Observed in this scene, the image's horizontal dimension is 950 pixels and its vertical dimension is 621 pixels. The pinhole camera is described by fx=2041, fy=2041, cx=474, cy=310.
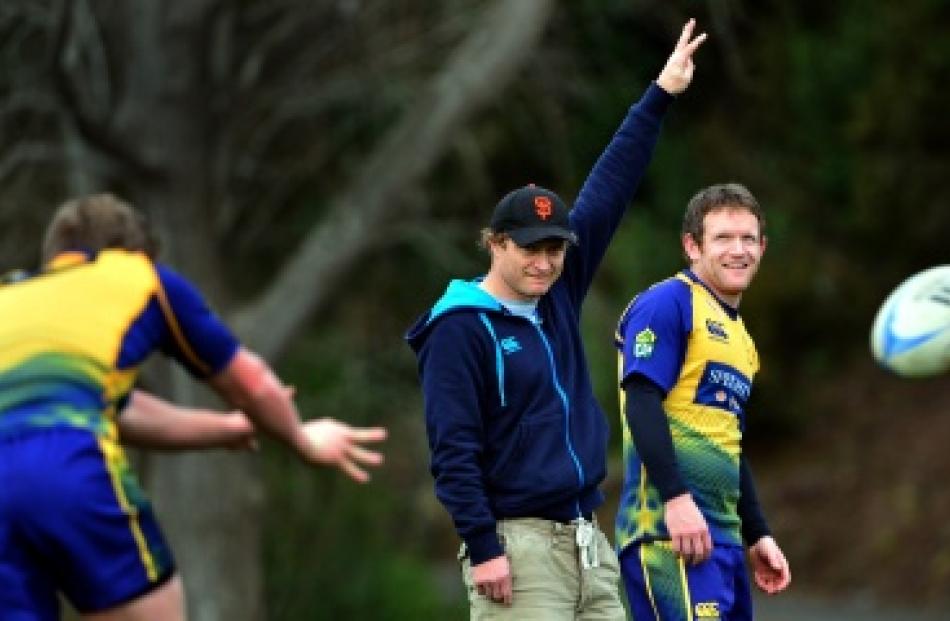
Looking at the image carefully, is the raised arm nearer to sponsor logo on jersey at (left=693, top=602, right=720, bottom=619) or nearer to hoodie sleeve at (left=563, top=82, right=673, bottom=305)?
hoodie sleeve at (left=563, top=82, right=673, bottom=305)

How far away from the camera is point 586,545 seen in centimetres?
629

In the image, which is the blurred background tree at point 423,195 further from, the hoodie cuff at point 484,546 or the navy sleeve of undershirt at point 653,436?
the hoodie cuff at point 484,546

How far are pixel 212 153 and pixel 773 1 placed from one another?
7.27 metres

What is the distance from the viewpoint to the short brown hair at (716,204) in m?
6.64

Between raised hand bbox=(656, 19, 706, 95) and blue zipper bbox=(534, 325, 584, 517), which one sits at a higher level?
raised hand bbox=(656, 19, 706, 95)

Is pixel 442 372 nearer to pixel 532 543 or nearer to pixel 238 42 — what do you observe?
pixel 532 543

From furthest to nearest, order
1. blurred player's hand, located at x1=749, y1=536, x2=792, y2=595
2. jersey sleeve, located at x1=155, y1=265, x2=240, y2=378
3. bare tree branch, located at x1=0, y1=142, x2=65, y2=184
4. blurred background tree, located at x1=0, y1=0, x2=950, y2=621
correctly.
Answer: bare tree branch, located at x1=0, y1=142, x2=65, y2=184, blurred background tree, located at x1=0, y1=0, x2=950, y2=621, blurred player's hand, located at x1=749, y1=536, x2=792, y2=595, jersey sleeve, located at x1=155, y1=265, x2=240, y2=378

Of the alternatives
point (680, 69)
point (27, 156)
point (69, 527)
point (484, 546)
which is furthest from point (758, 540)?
point (27, 156)

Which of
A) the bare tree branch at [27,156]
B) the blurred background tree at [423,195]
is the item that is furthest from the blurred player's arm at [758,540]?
the bare tree branch at [27,156]

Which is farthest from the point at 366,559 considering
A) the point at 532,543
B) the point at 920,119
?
the point at 532,543

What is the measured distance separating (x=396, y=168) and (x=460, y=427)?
30.8ft

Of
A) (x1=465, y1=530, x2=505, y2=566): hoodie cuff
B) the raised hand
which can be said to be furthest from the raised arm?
(x1=465, y1=530, x2=505, y2=566): hoodie cuff

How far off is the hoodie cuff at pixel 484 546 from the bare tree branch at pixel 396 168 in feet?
30.4

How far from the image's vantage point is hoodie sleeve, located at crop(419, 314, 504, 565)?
6.06 meters
